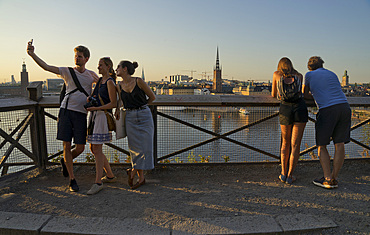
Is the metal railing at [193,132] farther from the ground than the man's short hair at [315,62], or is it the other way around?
the man's short hair at [315,62]

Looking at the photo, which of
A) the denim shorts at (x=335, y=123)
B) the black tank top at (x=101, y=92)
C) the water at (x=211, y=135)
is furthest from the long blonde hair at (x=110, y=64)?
the denim shorts at (x=335, y=123)

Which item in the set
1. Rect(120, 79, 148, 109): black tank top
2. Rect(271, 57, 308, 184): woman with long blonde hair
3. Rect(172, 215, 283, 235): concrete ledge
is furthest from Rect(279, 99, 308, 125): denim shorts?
Rect(120, 79, 148, 109): black tank top

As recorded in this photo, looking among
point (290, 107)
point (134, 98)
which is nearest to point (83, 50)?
point (134, 98)

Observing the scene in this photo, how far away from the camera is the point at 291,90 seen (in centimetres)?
362

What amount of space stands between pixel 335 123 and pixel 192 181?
83.5 inches

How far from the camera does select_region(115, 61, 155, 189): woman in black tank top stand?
139 inches

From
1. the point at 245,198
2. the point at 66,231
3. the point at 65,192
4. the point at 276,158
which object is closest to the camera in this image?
the point at 66,231

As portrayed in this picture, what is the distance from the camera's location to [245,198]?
3.36m

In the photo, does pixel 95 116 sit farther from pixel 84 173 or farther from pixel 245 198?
pixel 245 198

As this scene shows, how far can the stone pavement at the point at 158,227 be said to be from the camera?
2572mm

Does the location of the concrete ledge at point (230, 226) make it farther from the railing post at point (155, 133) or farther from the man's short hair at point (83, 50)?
the man's short hair at point (83, 50)

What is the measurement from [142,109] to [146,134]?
0.34 m

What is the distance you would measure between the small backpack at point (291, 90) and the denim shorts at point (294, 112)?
7 cm

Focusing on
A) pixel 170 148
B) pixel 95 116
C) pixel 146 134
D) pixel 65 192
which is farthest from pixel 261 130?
pixel 65 192
